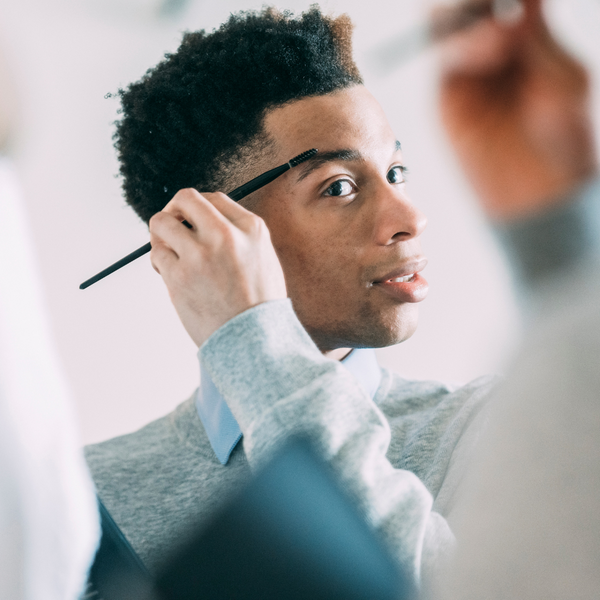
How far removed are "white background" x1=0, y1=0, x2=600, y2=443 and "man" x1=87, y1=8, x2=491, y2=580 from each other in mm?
61

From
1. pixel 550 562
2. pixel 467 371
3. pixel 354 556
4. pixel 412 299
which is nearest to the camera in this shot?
pixel 550 562

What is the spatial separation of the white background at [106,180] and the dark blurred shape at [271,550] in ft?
1.95

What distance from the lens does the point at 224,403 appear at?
86 cm

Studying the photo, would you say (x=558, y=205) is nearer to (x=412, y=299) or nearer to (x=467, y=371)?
(x=412, y=299)

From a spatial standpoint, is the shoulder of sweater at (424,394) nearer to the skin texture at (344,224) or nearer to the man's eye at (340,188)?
the skin texture at (344,224)

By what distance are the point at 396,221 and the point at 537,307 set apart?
499 millimetres

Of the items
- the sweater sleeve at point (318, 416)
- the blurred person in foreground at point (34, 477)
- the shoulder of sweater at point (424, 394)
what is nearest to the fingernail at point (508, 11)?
the sweater sleeve at point (318, 416)

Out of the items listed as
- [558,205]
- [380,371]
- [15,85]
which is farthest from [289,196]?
[558,205]

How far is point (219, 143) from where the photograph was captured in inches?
37.6

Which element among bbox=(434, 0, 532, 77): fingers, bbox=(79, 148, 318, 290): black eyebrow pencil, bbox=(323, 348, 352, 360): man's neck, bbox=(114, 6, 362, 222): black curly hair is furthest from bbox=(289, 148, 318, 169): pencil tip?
bbox=(434, 0, 532, 77): fingers

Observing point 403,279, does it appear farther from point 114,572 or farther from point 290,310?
point 114,572

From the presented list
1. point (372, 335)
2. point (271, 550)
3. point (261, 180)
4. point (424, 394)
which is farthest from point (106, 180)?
point (271, 550)

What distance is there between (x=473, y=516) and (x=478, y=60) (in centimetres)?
26

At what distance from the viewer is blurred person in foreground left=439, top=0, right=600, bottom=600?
28 centimetres
